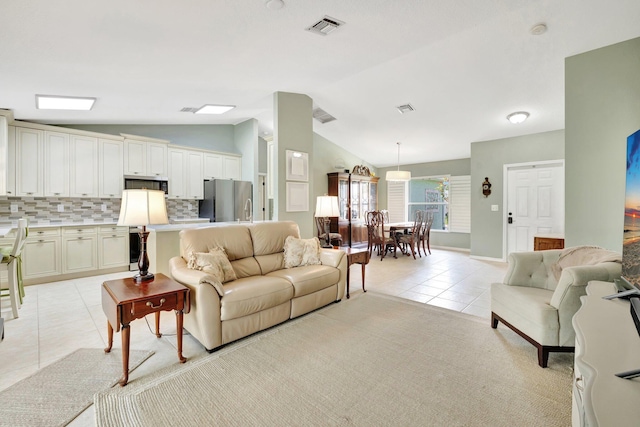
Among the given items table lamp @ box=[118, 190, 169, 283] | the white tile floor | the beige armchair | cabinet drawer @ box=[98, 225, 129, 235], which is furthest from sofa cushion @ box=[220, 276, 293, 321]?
cabinet drawer @ box=[98, 225, 129, 235]

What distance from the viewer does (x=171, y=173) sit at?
5738 millimetres

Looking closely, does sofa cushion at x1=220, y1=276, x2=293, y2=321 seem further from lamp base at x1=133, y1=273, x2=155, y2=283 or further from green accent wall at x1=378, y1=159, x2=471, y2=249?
green accent wall at x1=378, y1=159, x2=471, y2=249

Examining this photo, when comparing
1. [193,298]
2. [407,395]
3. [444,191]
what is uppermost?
A: [444,191]

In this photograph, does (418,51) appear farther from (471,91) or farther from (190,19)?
(190,19)

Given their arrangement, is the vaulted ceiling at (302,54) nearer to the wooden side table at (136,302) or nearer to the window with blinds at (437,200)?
the wooden side table at (136,302)

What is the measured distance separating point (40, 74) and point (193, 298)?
2.79m

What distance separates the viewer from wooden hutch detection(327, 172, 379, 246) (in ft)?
23.3

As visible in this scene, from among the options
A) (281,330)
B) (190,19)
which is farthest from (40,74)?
(281,330)

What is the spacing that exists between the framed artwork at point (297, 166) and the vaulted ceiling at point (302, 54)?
988mm

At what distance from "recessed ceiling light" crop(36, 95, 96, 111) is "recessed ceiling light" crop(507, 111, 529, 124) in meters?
6.18

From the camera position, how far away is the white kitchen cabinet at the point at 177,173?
5738mm

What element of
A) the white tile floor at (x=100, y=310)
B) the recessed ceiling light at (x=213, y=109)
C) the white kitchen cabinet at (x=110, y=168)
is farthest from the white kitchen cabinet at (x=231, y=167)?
the white tile floor at (x=100, y=310)

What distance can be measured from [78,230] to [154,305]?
3596 millimetres

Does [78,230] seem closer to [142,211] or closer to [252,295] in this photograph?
[142,211]
